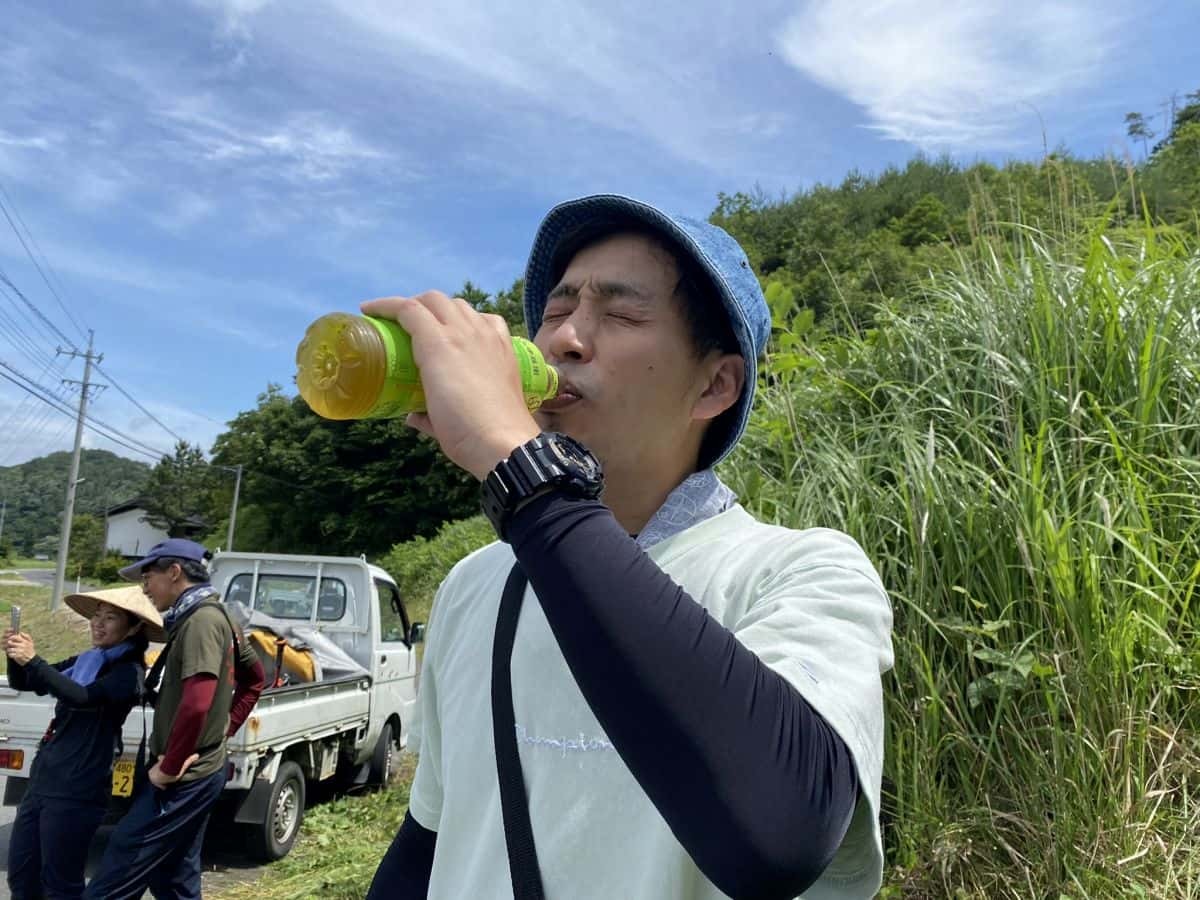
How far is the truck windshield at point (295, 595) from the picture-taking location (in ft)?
27.8

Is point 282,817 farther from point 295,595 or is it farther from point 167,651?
point 295,595

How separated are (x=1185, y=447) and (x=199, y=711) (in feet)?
14.6

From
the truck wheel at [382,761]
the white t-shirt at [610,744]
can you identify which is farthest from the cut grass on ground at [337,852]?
the white t-shirt at [610,744]

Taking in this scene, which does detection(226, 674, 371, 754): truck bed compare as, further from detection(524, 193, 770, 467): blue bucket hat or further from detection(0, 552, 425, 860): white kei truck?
detection(524, 193, 770, 467): blue bucket hat

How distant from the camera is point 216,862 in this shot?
20.5 feet

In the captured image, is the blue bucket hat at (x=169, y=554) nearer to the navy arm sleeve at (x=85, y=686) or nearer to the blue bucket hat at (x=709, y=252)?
the navy arm sleeve at (x=85, y=686)

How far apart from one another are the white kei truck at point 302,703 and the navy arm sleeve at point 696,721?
5.13 meters

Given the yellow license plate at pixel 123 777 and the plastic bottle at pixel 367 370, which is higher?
the plastic bottle at pixel 367 370

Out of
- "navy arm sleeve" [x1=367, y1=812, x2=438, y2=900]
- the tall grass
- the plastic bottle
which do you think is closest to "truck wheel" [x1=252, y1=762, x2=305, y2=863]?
the tall grass

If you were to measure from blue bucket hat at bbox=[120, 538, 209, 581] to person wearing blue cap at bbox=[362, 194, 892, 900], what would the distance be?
4.07 meters

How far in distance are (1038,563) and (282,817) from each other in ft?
18.0

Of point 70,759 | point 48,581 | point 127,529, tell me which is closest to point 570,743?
point 70,759

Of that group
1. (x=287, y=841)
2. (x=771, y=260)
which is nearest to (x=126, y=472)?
(x=771, y=260)

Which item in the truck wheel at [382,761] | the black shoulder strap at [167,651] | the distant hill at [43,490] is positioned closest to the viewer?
the black shoulder strap at [167,651]
